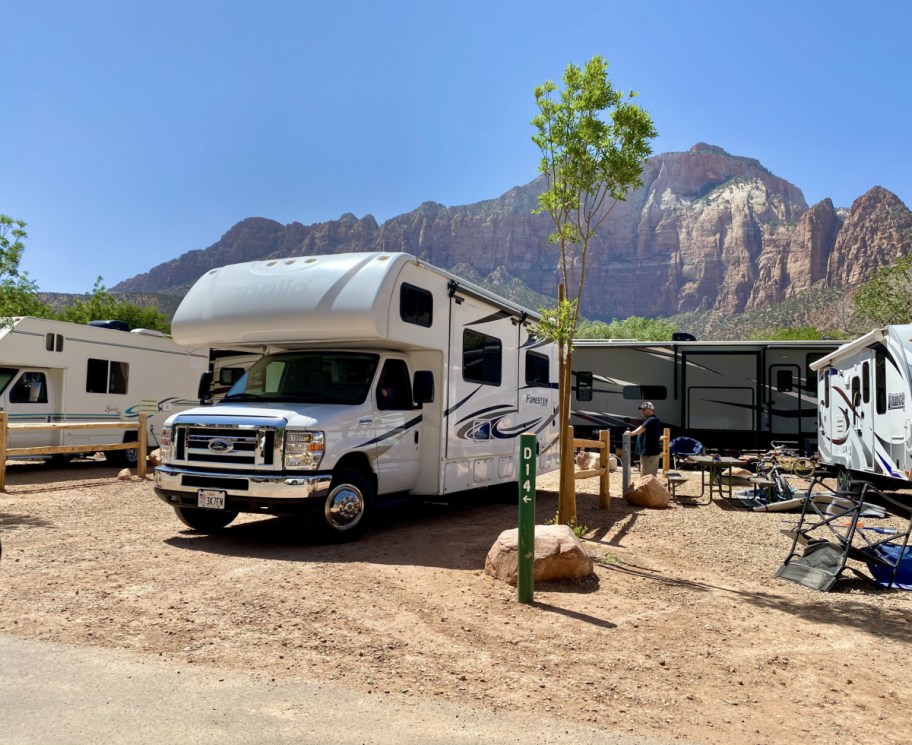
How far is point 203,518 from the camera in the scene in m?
7.68

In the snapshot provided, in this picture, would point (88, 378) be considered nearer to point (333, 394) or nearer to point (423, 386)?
point (333, 394)

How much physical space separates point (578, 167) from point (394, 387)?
121 inches

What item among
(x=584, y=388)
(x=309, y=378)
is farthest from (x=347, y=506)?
(x=584, y=388)

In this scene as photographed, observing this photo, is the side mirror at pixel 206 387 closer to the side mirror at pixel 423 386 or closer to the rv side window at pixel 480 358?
the side mirror at pixel 423 386

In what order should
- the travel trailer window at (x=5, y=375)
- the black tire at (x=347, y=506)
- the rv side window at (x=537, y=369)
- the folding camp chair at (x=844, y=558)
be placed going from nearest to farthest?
1. the folding camp chair at (x=844, y=558)
2. the black tire at (x=347, y=506)
3. the rv side window at (x=537, y=369)
4. the travel trailer window at (x=5, y=375)

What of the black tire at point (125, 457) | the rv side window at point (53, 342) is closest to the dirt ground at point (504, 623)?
the rv side window at point (53, 342)

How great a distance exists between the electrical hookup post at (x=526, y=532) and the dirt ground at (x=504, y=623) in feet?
0.42

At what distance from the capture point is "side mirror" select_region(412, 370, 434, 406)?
7.99 meters

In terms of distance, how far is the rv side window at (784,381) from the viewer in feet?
59.5

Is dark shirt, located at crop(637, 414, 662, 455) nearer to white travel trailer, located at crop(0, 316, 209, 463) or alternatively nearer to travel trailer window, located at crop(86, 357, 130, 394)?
white travel trailer, located at crop(0, 316, 209, 463)

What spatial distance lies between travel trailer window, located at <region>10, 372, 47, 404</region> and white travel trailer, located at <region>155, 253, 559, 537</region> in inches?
293

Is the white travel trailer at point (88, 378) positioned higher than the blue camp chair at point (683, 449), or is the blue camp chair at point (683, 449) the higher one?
the white travel trailer at point (88, 378)

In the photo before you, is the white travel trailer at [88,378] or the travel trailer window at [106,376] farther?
the travel trailer window at [106,376]

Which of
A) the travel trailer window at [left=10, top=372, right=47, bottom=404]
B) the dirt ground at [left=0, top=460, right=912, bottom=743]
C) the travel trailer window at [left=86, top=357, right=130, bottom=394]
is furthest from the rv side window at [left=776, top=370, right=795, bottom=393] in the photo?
the travel trailer window at [left=10, top=372, right=47, bottom=404]
